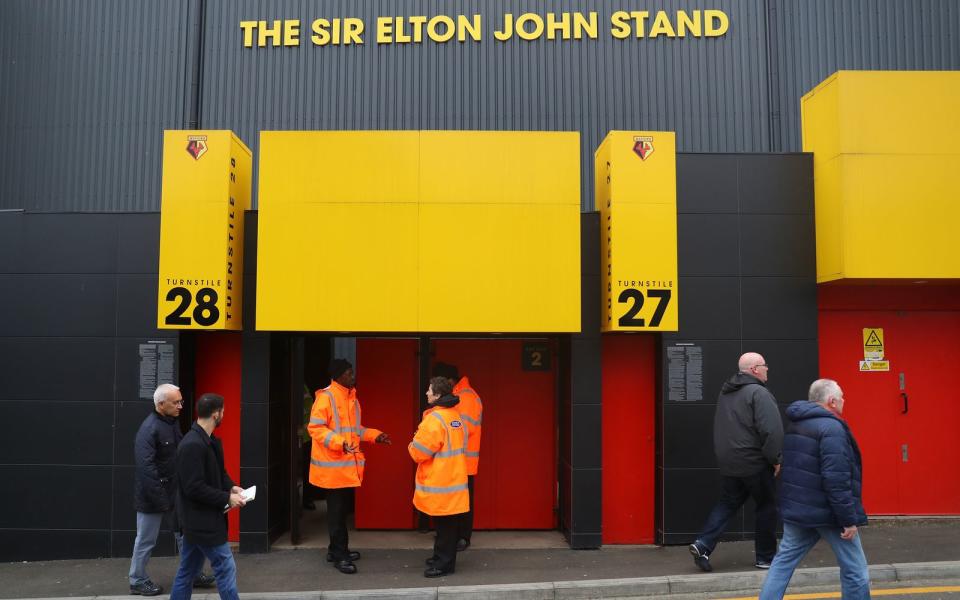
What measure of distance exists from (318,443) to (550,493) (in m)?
2.94

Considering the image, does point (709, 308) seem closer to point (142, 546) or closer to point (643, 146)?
point (643, 146)

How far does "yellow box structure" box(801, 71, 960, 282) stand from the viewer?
266 inches

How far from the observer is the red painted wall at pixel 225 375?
7352mm

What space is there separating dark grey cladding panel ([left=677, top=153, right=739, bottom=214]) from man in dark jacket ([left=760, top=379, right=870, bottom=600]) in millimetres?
3033

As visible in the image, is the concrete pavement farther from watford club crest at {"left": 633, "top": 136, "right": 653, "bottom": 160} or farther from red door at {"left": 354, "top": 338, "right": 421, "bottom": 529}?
watford club crest at {"left": 633, "top": 136, "right": 653, "bottom": 160}

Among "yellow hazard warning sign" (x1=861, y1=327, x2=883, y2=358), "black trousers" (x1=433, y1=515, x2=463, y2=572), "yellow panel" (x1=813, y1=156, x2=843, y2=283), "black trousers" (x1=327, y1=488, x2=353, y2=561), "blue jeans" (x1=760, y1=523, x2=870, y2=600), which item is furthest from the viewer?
"yellow hazard warning sign" (x1=861, y1=327, x2=883, y2=358)

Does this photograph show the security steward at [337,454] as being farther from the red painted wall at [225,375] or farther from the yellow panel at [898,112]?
the yellow panel at [898,112]

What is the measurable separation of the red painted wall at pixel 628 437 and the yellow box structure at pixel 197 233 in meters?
4.19

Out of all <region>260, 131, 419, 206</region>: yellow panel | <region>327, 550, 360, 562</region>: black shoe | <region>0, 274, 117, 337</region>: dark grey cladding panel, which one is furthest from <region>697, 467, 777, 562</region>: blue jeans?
<region>0, 274, 117, 337</region>: dark grey cladding panel

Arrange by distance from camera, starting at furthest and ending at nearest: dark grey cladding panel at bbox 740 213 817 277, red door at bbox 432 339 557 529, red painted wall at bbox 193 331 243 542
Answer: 1. red door at bbox 432 339 557 529
2. red painted wall at bbox 193 331 243 542
3. dark grey cladding panel at bbox 740 213 817 277

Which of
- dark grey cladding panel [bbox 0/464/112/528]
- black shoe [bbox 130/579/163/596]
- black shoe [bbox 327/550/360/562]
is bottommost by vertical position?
black shoe [bbox 130/579/163/596]

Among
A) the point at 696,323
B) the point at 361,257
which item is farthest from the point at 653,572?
the point at 361,257

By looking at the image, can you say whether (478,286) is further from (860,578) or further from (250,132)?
(250,132)

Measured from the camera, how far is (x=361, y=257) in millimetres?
6723
